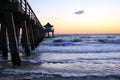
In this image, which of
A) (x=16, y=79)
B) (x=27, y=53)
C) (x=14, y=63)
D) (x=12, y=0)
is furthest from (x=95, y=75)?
(x=27, y=53)

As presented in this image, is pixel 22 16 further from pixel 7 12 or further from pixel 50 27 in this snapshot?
pixel 50 27

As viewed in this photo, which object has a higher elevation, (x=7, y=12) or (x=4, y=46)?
(x=7, y=12)

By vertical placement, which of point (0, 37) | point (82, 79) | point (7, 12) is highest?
point (7, 12)

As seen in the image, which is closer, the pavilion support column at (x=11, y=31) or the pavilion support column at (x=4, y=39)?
the pavilion support column at (x=11, y=31)

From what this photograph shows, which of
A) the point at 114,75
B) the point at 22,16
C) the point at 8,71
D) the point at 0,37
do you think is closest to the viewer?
the point at 114,75

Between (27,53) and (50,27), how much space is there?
4475 cm

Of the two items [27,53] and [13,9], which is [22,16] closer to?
[27,53]

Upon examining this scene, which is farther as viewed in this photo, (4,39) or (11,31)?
(4,39)

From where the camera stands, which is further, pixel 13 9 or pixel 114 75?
pixel 13 9

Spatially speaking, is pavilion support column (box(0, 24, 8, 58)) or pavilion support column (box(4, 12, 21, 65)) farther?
pavilion support column (box(0, 24, 8, 58))

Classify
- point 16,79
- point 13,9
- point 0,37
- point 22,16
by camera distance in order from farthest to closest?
point 0,37
point 22,16
point 13,9
point 16,79

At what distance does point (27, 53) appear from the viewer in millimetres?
18703

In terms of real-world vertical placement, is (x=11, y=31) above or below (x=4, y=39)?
above

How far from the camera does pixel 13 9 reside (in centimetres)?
1216
